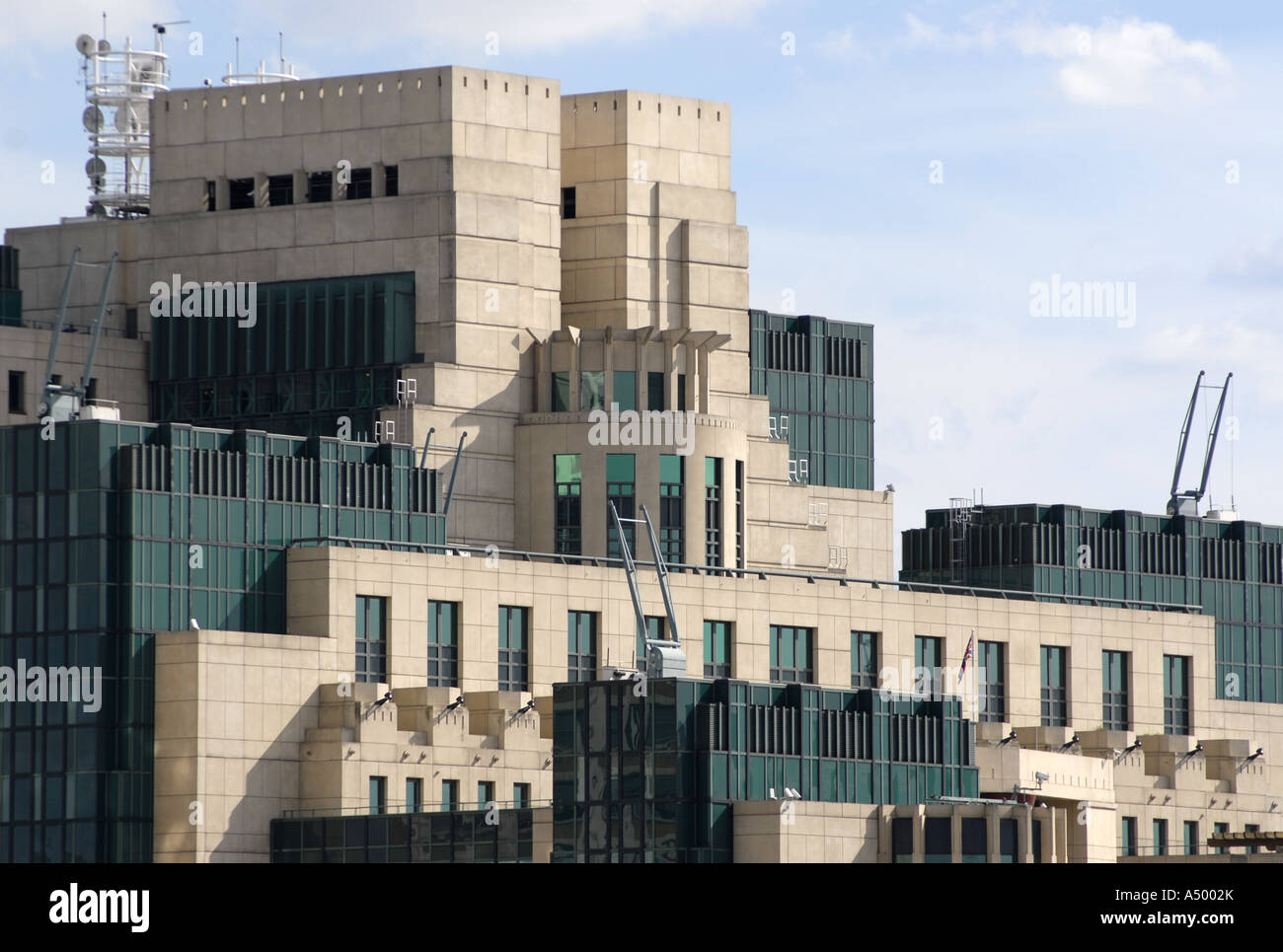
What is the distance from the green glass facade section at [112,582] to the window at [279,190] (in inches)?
1167

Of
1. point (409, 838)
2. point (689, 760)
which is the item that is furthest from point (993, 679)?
point (409, 838)

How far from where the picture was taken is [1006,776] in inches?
5743

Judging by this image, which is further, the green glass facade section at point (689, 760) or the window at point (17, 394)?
the window at point (17, 394)

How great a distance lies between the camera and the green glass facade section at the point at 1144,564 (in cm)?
18538

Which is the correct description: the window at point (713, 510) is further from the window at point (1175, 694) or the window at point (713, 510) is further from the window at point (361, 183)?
the window at point (1175, 694)

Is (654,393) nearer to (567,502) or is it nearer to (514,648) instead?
(567,502)

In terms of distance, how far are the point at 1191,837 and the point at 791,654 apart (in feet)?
94.7

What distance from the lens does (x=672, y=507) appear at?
159m

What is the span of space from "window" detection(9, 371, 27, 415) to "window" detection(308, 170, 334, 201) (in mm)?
19475

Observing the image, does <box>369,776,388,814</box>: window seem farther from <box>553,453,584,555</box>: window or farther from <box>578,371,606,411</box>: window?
<box>578,371,606,411</box>: window

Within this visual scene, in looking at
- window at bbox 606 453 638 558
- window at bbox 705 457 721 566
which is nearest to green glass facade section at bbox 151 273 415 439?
window at bbox 606 453 638 558

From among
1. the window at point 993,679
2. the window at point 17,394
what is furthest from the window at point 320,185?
the window at point 993,679

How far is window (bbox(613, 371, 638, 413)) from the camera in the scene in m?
161
